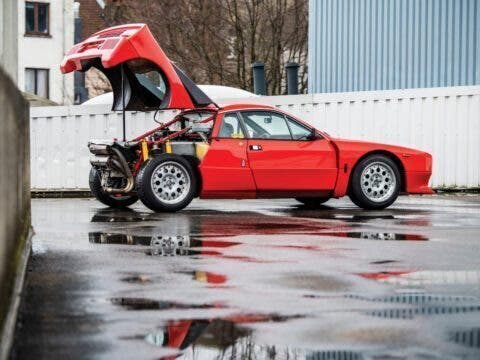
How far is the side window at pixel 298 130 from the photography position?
51.5 ft

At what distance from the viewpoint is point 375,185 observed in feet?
52.5

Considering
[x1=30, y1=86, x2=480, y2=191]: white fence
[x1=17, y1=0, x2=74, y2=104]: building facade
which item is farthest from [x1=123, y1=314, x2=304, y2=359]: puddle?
[x1=17, y1=0, x2=74, y2=104]: building facade

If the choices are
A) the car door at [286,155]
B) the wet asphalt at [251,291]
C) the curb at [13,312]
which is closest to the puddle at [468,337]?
the wet asphalt at [251,291]

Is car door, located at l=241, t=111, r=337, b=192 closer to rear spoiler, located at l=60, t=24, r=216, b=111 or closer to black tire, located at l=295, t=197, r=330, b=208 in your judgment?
rear spoiler, located at l=60, t=24, r=216, b=111

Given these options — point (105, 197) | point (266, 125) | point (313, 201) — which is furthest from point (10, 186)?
point (313, 201)

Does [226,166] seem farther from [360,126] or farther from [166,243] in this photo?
[360,126]

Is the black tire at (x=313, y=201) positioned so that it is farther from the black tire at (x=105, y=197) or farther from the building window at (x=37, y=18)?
the building window at (x=37, y=18)

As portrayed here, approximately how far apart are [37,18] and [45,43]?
1.22 metres

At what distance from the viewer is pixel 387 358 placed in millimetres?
5363

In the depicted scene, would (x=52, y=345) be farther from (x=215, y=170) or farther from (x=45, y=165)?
(x=45, y=165)

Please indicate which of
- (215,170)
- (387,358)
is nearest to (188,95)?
(215,170)

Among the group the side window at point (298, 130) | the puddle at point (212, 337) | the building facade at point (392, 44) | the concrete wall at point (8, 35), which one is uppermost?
the building facade at point (392, 44)

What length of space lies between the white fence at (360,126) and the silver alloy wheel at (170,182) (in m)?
7.97

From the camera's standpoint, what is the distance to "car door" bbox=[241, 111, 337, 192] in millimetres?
15383
